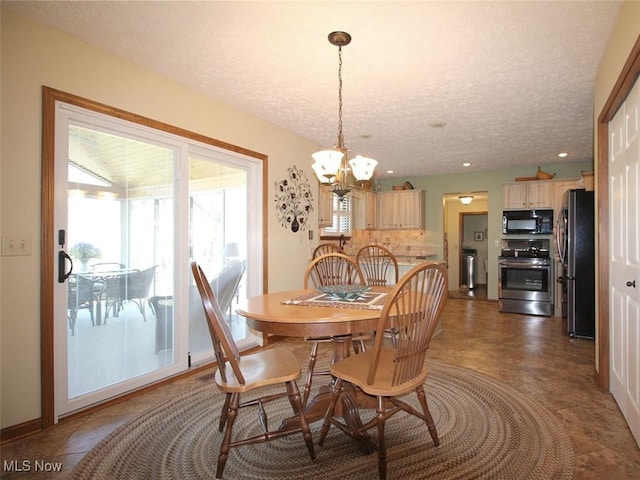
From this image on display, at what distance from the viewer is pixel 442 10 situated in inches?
78.0

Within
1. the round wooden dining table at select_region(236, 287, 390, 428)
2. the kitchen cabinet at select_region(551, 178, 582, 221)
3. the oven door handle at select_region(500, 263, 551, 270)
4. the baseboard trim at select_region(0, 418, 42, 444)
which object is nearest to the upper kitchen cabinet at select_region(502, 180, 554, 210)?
the kitchen cabinet at select_region(551, 178, 582, 221)

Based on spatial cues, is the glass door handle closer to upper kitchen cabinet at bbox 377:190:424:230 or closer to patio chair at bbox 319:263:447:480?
patio chair at bbox 319:263:447:480

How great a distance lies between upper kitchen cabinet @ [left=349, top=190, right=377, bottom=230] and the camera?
21.8 feet

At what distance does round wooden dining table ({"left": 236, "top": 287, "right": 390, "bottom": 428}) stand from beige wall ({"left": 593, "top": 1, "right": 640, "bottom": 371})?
1890 millimetres

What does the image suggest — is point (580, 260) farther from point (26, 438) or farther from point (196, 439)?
point (26, 438)

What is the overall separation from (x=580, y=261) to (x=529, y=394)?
2.21 metres

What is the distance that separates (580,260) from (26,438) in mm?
5123

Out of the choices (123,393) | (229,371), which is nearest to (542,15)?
(229,371)

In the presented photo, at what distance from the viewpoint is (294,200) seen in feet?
14.0

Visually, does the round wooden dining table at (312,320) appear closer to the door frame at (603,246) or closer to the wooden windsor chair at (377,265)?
the wooden windsor chair at (377,265)

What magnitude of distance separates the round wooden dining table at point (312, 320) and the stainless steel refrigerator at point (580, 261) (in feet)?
10.2

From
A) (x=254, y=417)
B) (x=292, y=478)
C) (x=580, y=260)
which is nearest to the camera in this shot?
(x=292, y=478)

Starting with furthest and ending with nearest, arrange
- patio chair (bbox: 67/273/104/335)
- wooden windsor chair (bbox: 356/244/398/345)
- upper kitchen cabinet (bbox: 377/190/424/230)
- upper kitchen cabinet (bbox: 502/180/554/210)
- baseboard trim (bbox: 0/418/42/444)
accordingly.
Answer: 1. upper kitchen cabinet (bbox: 377/190/424/230)
2. upper kitchen cabinet (bbox: 502/180/554/210)
3. wooden windsor chair (bbox: 356/244/398/345)
4. patio chair (bbox: 67/273/104/335)
5. baseboard trim (bbox: 0/418/42/444)

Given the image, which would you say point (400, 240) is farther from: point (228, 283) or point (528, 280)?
point (228, 283)
